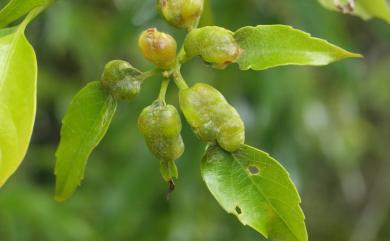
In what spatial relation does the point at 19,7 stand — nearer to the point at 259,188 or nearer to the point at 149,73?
the point at 149,73

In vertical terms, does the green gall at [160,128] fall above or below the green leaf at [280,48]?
below

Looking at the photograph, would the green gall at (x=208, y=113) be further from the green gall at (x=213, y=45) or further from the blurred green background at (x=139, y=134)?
the blurred green background at (x=139, y=134)

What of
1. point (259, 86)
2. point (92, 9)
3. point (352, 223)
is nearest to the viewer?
point (259, 86)

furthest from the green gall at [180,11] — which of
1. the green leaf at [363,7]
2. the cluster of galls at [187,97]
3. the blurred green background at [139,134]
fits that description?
the blurred green background at [139,134]

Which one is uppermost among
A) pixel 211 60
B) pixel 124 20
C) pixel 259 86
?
pixel 211 60

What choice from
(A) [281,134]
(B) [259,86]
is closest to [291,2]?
(B) [259,86]

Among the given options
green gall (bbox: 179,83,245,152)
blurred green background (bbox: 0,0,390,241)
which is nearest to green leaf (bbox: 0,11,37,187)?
green gall (bbox: 179,83,245,152)

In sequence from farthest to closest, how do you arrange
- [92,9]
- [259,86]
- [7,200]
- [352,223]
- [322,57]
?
[352,223]
[92,9]
[7,200]
[259,86]
[322,57]

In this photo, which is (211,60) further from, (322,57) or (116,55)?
(116,55)
